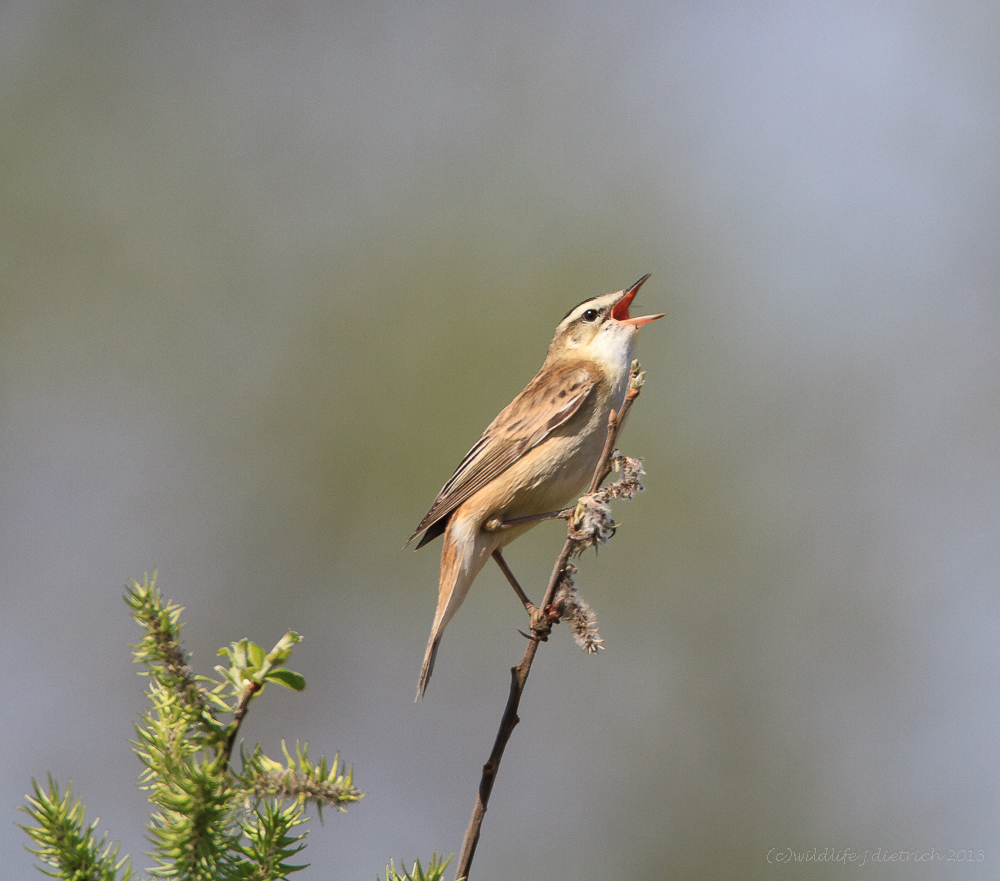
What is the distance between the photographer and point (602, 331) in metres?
5.03

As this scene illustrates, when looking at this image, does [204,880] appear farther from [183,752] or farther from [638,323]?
[638,323]

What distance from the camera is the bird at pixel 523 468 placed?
4.30 m

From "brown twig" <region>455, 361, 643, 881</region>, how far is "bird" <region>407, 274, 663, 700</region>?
47.1 inches

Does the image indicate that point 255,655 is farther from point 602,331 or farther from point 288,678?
point 602,331

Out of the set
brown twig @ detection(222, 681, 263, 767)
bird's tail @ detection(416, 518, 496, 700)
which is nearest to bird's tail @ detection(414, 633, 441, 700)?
bird's tail @ detection(416, 518, 496, 700)

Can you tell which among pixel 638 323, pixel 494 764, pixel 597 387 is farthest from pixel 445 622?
pixel 494 764

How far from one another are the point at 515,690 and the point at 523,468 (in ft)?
7.50

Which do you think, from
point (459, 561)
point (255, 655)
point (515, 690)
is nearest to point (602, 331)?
point (459, 561)

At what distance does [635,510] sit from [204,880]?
22.1 ft

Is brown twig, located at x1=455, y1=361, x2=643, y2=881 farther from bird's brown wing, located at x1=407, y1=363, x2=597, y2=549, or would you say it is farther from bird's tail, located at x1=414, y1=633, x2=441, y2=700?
bird's brown wing, located at x1=407, y1=363, x2=597, y2=549

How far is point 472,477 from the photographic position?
4.47 m

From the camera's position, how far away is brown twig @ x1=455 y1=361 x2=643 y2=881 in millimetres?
1635

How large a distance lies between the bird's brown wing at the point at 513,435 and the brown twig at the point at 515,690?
1.36m

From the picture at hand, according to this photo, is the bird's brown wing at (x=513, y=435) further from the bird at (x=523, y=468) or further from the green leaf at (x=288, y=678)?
the green leaf at (x=288, y=678)
